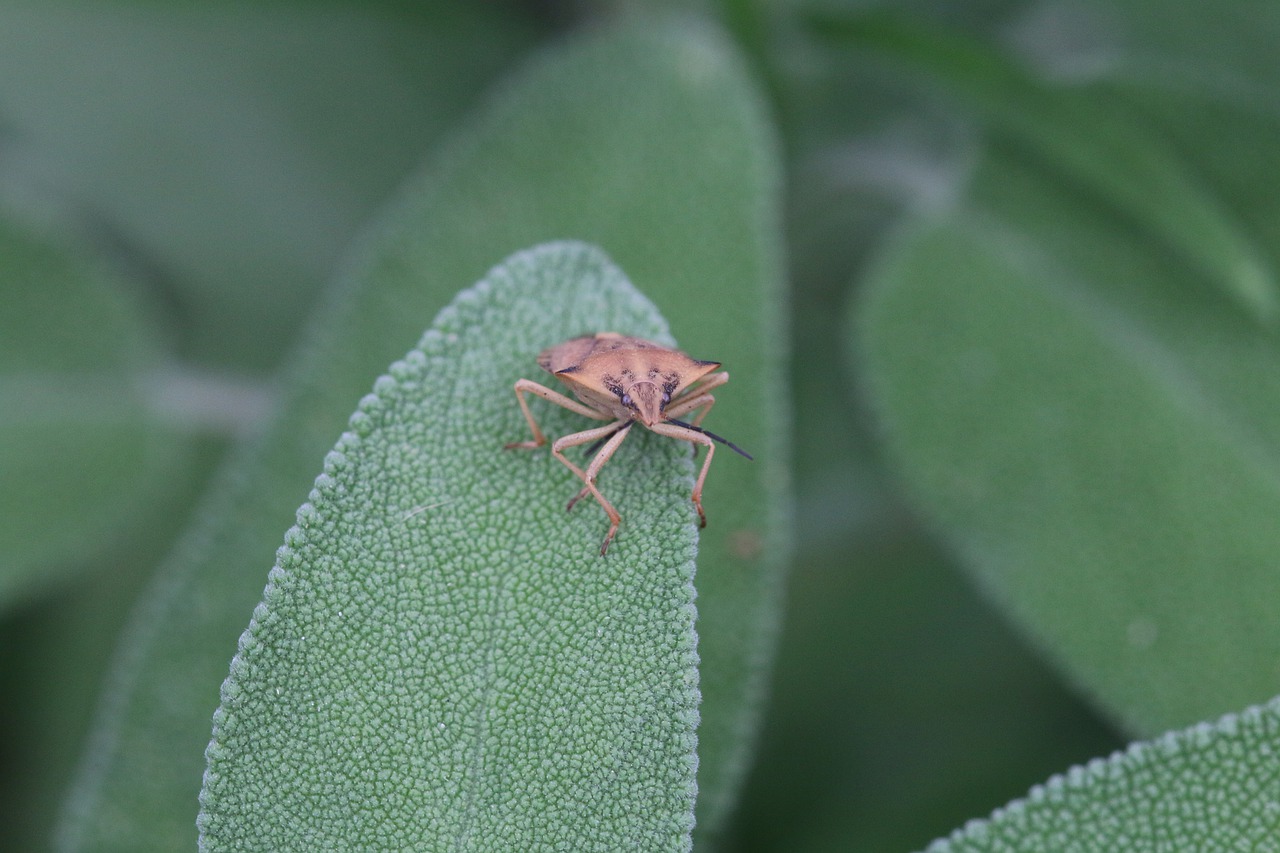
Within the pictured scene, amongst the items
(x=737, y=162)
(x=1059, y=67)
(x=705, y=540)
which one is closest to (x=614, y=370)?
(x=705, y=540)

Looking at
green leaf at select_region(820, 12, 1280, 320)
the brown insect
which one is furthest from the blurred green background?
the brown insect

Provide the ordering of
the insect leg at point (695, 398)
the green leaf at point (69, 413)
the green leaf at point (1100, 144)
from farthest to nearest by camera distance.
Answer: the green leaf at point (69, 413) < the green leaf at point (1100, 144) < the insect leg at point (695, 398)

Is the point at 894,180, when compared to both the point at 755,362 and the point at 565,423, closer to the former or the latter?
the point at 755,362

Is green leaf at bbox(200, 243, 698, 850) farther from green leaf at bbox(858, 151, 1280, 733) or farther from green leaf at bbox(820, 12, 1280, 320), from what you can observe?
green leaf at bbox(820, 12, 1280, 320)

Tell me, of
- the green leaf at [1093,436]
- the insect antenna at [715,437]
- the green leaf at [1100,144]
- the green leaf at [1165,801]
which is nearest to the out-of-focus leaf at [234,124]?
the green leaf at [1100,144]

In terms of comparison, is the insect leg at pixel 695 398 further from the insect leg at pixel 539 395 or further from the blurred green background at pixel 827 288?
the blurred green background at pixel 827 288

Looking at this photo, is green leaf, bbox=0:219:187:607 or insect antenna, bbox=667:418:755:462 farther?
green leaf, bbox=0:219:187:607
